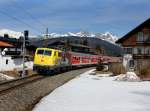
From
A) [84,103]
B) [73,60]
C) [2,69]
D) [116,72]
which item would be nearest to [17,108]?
[84,103]

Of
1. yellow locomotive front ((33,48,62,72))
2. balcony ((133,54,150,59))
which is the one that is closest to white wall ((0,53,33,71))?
yellow locomotive front ((33,48,62,72))

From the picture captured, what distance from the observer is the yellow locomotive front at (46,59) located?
42.7 m

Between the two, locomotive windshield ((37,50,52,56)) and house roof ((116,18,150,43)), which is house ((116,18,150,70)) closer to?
house roof ((116,18,150,43))

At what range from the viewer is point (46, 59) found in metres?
43.1

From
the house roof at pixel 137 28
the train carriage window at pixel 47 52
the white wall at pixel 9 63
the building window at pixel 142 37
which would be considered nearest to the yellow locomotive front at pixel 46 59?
the train carriage window at pixel 47 52

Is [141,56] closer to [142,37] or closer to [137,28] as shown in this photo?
[142,37]

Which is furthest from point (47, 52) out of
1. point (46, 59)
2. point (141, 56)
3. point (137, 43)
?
point (137, 43)

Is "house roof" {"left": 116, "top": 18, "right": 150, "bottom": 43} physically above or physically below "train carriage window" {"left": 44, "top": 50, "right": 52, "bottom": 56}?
above

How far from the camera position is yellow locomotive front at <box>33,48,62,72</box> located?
4266cm

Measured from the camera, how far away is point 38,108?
53.2 feet

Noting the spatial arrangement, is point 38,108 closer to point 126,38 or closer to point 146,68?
point 146,68

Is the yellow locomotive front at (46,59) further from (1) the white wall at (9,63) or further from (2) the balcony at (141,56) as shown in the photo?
(2) the balcony at (141,56)

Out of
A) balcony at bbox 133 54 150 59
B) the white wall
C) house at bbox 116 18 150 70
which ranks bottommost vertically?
the white wall

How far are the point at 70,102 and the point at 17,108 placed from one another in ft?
7.60
